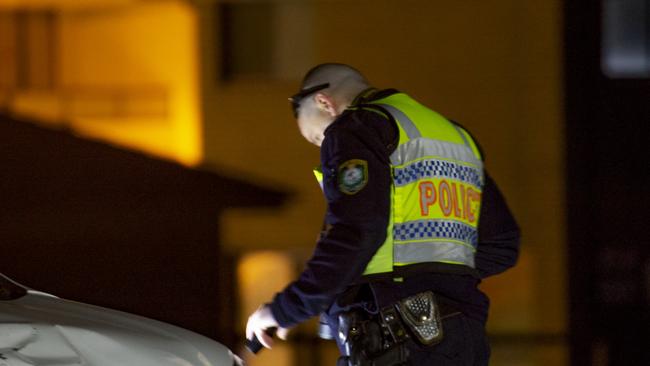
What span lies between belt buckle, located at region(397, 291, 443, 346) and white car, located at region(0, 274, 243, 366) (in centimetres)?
64

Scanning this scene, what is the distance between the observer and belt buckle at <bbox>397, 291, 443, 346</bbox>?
4.29 metres

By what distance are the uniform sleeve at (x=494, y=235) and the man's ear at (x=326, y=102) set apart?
63cm

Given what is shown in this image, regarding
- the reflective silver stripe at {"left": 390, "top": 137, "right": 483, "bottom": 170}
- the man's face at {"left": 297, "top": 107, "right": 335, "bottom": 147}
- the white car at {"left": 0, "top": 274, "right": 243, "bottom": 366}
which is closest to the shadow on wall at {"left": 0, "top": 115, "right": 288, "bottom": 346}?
the white car at {"left": 0, "top": 274, "right": 243, "bottom": 366}

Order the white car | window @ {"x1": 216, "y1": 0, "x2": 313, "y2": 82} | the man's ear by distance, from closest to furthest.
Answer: the white car, the man's ear, window @ {"x1": 216, "y1": 0, "x2": 313, "y2": 82}

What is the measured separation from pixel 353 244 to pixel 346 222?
72 mm

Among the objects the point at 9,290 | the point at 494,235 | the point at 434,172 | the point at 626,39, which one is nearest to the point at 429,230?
the point at 434,172

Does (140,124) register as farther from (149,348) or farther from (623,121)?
(149,348)

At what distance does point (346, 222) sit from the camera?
13.6 feet

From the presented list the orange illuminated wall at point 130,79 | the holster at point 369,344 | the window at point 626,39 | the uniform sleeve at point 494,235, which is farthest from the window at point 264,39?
the holster at point 369,344

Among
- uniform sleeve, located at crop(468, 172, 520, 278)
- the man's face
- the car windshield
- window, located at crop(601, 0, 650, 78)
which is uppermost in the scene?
window, located at crop(601, 0, 650, 78)

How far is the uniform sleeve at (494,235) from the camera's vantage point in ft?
15.6

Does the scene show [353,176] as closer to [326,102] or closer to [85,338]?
[326,102]

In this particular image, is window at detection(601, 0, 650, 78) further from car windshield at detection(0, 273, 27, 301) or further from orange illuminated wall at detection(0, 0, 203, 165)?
car windshield at detection(0, 273, 27, 301)

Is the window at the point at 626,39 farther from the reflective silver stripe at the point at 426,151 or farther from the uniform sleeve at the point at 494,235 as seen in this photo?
the reflective silver stripe at the point at 426,151
